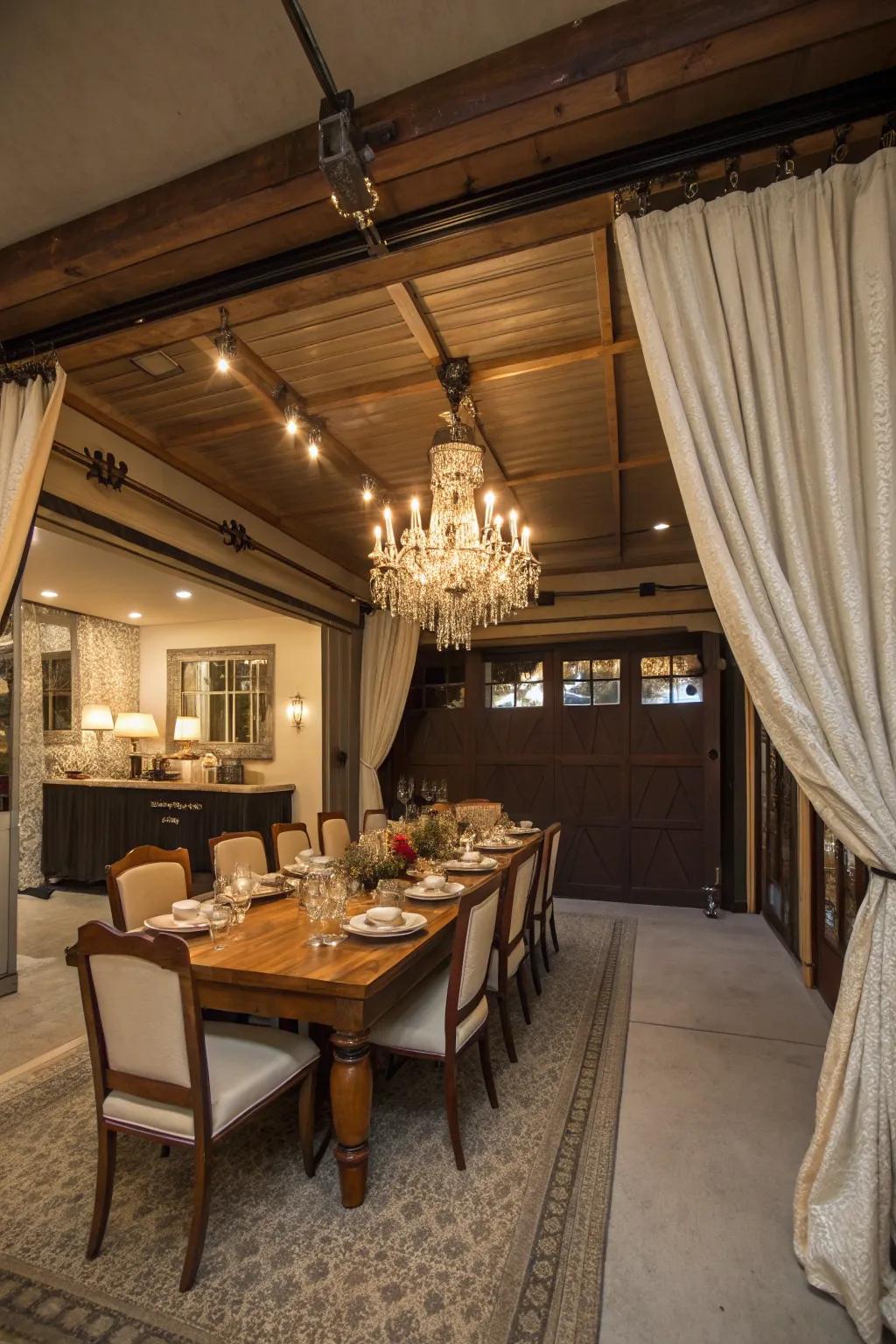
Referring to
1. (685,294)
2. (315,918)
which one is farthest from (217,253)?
(315,918)

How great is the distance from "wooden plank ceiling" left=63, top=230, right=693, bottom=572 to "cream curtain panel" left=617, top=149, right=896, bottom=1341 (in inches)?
27.4

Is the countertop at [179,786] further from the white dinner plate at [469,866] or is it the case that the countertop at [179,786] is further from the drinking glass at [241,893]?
the drinking glass at [241,893]

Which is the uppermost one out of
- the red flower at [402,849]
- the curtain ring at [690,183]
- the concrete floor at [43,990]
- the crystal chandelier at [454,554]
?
the curtain ring at [690,183]

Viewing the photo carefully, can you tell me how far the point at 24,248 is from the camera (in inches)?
82.1

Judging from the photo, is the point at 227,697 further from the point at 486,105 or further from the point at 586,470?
the point at 486,105

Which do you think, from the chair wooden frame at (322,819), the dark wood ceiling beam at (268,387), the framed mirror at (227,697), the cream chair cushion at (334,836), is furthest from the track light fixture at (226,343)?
the framed mirror at (227,697)

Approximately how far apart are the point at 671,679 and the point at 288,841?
3771 mm

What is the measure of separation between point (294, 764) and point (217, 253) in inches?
183

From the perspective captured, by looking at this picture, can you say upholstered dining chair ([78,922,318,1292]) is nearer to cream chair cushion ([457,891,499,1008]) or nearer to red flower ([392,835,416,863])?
cream chair cushion ([457,891,499,1008])

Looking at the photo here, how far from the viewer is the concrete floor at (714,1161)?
62.6 inches

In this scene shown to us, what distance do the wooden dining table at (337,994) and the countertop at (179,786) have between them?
A: 3.66 meters

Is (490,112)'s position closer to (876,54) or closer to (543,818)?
(876,54)

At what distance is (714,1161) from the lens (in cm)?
219

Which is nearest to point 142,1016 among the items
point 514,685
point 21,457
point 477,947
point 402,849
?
point 477,947
